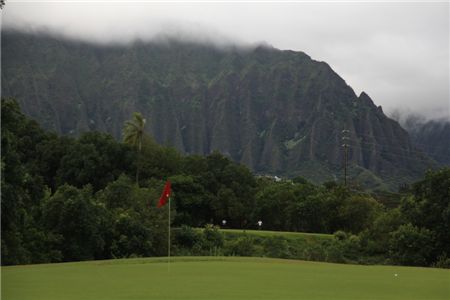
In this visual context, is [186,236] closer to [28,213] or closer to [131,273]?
[28,213]

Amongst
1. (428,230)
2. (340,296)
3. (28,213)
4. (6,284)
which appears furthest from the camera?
(428,230)

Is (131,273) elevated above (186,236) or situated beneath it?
elevated above

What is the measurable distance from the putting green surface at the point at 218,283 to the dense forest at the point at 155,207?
1084cm

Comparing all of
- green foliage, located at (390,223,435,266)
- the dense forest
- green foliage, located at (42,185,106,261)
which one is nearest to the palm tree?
the dense forest

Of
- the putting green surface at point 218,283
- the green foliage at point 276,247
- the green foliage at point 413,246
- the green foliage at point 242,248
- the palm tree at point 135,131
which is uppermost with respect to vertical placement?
the palm tree at point 135,131

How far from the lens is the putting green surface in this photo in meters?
15.2

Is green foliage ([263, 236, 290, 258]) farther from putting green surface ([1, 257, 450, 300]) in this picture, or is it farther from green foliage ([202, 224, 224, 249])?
putting green surface ([1, 257, 450, 300])

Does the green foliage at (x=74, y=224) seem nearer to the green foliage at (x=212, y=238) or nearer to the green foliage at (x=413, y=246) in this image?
the green foliage at (x=212, y=238)

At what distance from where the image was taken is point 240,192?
8456 centimetres

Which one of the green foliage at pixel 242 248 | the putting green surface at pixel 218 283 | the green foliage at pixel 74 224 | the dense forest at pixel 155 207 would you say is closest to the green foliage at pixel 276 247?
the dense forest at pixel 155 207

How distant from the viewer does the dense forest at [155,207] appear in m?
40.3

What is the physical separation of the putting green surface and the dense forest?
35.6 ft

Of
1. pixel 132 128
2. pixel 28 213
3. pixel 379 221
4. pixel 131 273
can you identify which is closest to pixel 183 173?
pixel 132 128

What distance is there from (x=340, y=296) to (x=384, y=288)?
2.94 meters
